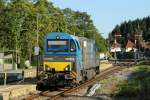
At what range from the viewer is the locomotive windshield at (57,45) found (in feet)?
98.4

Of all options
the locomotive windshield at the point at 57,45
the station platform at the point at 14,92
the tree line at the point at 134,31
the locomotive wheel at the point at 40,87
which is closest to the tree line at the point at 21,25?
the locomotive wheel at the point at 40,87

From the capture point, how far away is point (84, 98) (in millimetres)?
22609

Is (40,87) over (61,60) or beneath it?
beneath

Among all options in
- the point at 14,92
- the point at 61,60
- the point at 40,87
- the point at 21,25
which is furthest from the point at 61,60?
the point at 21,25

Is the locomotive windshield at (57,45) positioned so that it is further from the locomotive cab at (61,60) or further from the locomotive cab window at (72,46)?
the locomotive cab window at (72,46)

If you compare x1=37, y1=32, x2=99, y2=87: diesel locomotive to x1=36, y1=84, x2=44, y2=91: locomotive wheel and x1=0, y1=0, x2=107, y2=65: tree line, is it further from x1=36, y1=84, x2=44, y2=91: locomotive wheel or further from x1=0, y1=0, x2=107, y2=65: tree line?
x1=0, y1=0, x2=107, y2=65: tree line

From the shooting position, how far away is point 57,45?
30.2 metres

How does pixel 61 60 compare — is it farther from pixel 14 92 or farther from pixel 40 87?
pixel 14 92

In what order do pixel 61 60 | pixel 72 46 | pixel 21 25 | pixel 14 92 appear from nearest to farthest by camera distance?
pixel 14 92
pixel 61 60
pixel 72 46
pixel 21 25

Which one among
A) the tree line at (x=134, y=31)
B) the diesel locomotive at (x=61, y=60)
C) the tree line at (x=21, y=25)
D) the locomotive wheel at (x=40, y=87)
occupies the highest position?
the tree line at (x=134, y=31)

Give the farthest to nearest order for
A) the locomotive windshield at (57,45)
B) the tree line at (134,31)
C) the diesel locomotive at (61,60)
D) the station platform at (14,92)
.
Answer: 1. the tree line at (134,31)
2. the locomotive windshield at (57,45)
3. the diesel locomotive at (61,60)
4. the station platform at (14,92)

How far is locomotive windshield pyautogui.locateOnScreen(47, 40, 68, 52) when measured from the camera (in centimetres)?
2998

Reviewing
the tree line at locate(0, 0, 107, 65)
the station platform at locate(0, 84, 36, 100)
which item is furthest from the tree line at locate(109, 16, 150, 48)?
the station platform at locate(0, 84, 36, 100)

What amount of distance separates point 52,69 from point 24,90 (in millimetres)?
3827
